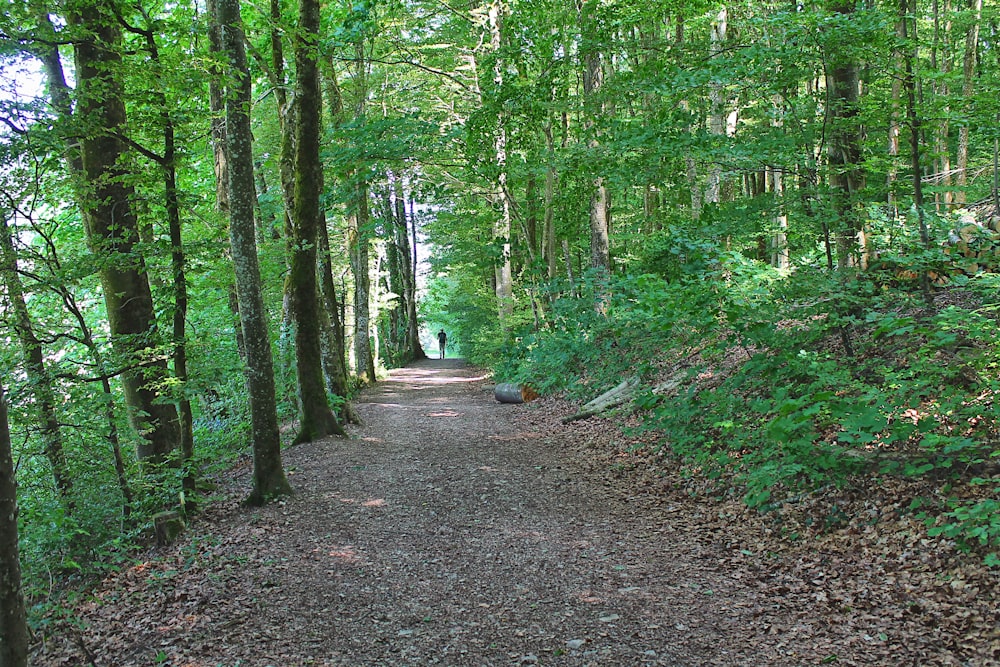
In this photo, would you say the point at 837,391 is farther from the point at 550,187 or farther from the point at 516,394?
the point at 516,394

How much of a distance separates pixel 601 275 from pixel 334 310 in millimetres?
5688

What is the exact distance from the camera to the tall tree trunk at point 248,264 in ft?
20.2

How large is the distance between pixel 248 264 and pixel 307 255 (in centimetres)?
322

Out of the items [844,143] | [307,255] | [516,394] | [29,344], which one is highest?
[844,143]

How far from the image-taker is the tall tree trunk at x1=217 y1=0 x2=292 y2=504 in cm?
615

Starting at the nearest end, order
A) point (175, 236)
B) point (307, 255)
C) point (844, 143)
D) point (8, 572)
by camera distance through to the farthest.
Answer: point (8, 572) < point (175, 236) < point (844, 143) < point (307, 255)

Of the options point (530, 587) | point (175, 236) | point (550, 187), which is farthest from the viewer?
point (550, 187)

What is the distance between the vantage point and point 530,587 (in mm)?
4609

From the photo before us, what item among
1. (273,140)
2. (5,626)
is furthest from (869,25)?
(273,140)

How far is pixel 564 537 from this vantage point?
5.58 metres

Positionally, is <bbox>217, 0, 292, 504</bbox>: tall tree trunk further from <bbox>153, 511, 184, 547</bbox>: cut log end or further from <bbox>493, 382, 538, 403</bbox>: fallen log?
<bbox>493, 382, 538, 403</bbox>: fallen log

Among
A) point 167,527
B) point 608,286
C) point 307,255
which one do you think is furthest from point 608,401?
point 167,527

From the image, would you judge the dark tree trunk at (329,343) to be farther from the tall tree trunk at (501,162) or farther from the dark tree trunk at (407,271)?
the dark tree trunk at (407,271)

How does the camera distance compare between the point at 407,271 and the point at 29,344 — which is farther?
the point at 407,271
